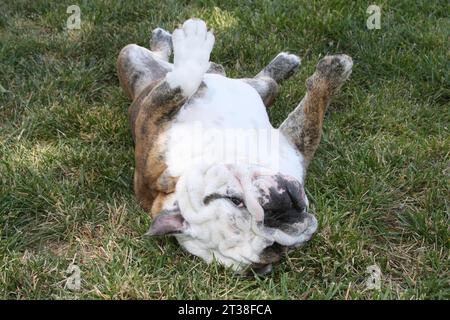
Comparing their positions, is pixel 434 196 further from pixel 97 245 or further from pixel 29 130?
pixel 29 130

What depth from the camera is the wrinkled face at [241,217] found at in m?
2.97

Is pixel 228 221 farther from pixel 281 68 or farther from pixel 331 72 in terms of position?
pixel 281 68

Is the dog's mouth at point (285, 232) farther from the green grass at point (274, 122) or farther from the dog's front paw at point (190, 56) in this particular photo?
the dog's front paw at point (190, 56)

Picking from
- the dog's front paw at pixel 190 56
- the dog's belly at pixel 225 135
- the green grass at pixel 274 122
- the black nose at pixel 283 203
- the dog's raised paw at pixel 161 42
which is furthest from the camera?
Answer: the dog's raised paw at pixel 161 42

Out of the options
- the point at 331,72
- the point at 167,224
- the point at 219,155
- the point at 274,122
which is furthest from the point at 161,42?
the point at 167,224

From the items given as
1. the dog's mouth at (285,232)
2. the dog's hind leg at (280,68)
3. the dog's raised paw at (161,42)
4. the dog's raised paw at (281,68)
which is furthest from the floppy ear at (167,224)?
the dog's raised paw at (161,42)

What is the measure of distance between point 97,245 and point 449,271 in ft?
5.96

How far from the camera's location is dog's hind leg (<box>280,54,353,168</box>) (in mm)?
3770

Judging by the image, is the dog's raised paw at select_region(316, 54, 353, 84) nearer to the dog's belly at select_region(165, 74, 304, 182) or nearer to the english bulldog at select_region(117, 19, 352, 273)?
the english bulldog at select_region(117, 19, 352, 273)

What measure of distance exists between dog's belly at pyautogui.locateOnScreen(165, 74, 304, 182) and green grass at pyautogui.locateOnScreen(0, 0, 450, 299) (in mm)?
356

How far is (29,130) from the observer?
172 inches

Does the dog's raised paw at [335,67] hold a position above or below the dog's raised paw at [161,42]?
above

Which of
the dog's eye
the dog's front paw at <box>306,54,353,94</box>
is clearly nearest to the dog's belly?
the dog's eye
